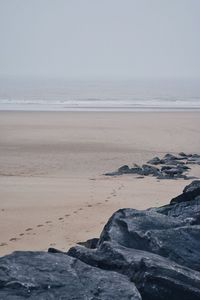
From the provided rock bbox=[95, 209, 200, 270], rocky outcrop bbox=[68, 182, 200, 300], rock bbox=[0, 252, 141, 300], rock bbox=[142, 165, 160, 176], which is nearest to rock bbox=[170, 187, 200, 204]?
rocky outcrop bbox=[68, 182, 200, 300]

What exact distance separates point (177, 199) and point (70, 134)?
73.2 feet

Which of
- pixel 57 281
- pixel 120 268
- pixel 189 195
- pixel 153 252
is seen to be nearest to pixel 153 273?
pixel 120 268

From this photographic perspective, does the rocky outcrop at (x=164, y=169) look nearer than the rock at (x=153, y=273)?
No

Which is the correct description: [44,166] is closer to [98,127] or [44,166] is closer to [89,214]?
[89,214]

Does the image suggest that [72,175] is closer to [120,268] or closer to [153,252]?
[153,252]

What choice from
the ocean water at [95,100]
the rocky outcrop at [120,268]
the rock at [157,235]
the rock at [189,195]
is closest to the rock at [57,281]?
the rocky outcrop at [120,268]

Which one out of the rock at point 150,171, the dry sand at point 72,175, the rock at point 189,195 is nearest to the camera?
the rock at point 189,195

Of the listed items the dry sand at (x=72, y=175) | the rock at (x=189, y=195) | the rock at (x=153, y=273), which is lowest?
the dry sand at (x=72, y=175)

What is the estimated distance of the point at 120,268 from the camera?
5.21 meters

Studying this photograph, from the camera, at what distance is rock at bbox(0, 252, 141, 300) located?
14.6 feet

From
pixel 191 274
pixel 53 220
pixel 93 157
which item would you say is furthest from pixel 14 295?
pixel 93 157

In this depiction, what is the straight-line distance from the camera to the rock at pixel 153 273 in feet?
15.9

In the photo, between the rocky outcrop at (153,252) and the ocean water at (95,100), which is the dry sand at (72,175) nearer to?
the rocky outcrop at (153,252)

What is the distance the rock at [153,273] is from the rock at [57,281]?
0.19m
